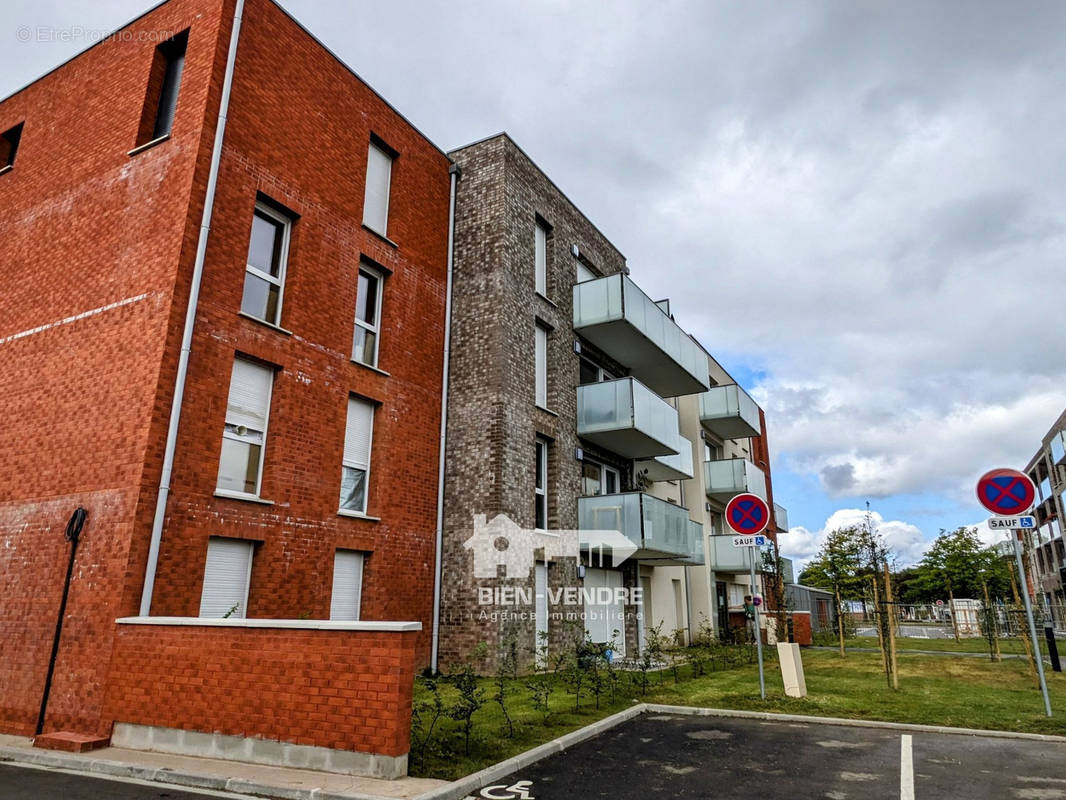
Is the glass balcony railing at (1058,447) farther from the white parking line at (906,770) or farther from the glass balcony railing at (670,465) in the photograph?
the white parking line at (906,770)

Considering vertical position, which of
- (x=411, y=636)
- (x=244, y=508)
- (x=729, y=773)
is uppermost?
(x=244, y=508)

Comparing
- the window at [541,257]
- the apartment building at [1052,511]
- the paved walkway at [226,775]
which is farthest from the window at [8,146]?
the apartment building at [1052,511]

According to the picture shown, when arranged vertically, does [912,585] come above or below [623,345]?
below

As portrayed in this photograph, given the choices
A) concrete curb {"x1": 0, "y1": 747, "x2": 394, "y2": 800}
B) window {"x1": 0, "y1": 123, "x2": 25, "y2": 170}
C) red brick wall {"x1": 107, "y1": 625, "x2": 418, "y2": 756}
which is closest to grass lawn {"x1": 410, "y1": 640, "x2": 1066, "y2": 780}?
red brick wall {"x1": 107, "y1": 625, "x2": 418, "y2": 756}

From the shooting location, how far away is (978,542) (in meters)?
42.3

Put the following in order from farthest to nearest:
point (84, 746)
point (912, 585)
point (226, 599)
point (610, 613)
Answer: point (912, 585), point (610, 613), point (226, 599), point (84, 746)

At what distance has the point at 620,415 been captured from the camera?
1661 cm

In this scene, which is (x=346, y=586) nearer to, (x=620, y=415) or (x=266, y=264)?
(x=266, y=264)

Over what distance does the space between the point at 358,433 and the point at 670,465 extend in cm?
1125

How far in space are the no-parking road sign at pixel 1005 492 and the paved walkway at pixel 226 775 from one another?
795 centimetres

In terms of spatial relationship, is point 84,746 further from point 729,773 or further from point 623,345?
point 623,345

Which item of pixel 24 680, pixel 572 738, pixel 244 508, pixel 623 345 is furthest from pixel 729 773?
pixel 623 345

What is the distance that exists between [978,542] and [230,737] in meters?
47.7

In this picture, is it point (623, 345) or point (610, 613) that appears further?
point (623, 345)
